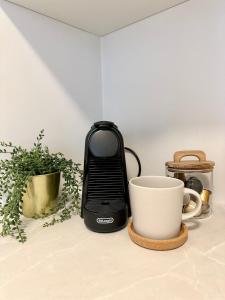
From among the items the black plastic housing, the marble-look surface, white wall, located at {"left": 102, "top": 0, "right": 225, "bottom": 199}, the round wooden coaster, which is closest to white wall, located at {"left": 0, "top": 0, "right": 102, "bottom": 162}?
white wall, located at {"left": 102, "top": 0, "right": 225, "bottom": 199}

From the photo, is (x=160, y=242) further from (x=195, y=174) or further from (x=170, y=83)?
(x=170, y=83)

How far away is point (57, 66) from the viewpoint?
813 mm

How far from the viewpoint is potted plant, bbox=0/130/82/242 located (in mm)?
558

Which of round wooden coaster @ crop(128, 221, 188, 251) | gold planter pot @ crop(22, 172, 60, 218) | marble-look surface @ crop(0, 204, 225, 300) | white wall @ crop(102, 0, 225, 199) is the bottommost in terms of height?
marble-look surface @ crop(0, 204, 225, 300)

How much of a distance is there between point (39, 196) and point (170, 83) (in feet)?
1.73

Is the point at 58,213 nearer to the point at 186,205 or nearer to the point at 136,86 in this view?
the point at 186,205

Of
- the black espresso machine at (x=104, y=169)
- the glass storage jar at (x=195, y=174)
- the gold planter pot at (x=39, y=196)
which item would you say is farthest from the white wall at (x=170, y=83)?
the gold planter pot at (x=39, y=196)

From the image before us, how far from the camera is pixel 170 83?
0.77 meters

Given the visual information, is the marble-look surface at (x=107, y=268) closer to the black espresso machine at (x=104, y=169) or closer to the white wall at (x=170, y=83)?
the black espresso machine at (x=104, y=169)

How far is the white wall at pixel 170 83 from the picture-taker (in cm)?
68

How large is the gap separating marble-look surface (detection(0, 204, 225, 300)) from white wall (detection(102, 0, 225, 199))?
0.31 metres

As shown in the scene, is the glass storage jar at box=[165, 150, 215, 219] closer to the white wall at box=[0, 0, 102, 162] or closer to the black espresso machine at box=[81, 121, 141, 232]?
the black espresso machine at box=[81, 121, 141, 232]

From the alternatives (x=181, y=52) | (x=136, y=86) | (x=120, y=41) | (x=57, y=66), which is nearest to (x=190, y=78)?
(x=181, y=52)

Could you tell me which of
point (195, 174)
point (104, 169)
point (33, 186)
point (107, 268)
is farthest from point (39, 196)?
point (195, 174)
